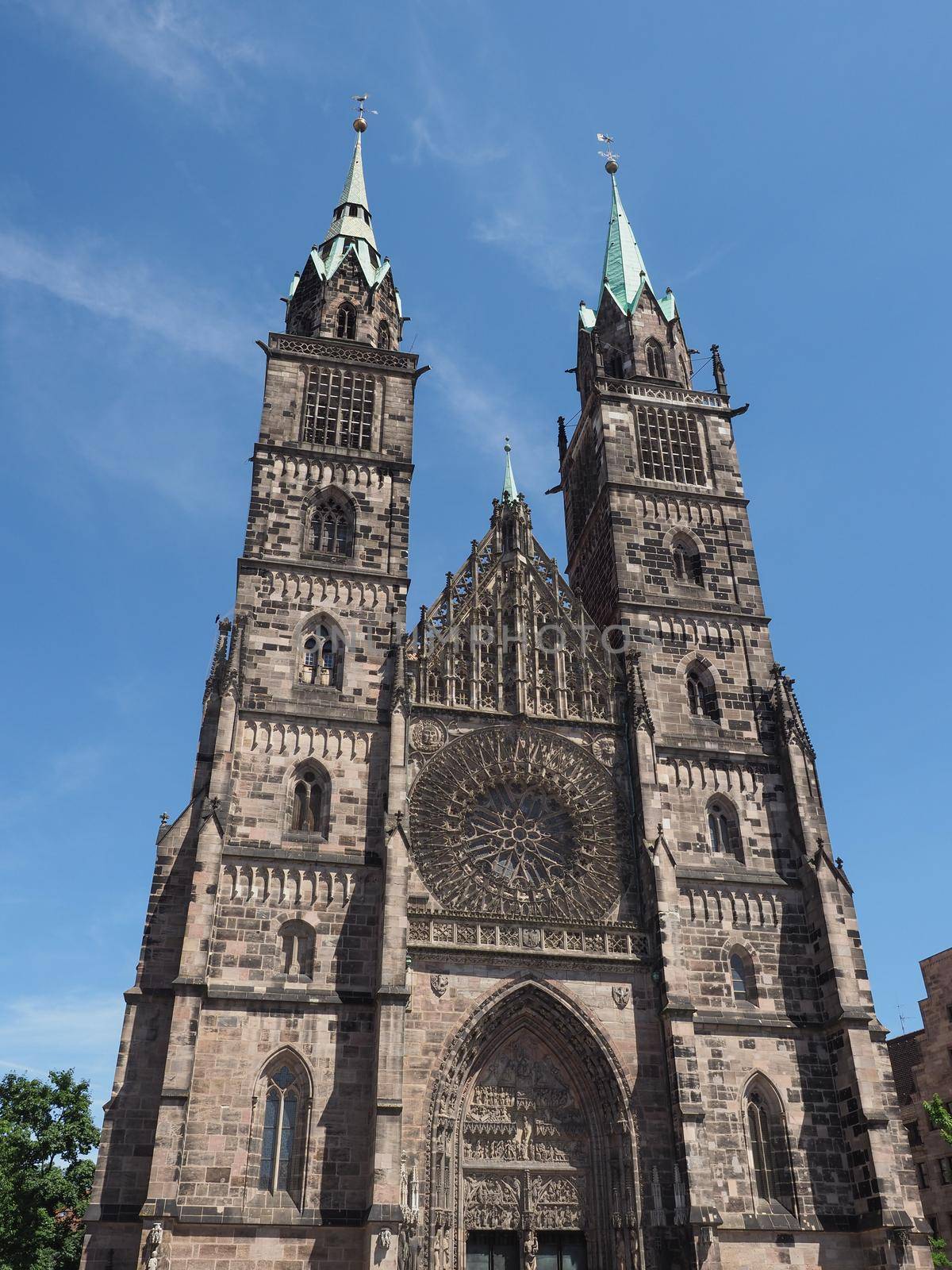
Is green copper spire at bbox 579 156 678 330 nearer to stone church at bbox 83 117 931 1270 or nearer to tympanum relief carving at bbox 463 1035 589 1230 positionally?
stone church at bbox 83 117 931 1270

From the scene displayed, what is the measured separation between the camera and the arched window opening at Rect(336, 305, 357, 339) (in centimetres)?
3647

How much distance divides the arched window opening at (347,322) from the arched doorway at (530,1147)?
21798 millimetres

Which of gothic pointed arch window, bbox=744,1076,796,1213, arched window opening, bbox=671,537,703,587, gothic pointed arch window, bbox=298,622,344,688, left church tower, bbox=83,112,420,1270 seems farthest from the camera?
arched window opening, bbox=671,537,703,587

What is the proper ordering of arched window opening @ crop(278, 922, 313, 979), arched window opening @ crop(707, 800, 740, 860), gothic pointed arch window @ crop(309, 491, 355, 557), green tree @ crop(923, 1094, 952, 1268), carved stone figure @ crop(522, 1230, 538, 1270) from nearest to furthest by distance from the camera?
carved stone figure @ crop(522, 1230, 538, 1270) → arched window opening @ crop(278, 922, 313, 979) → arched window opening @ crop(707, 800, 740, 860) → green tree @ crop(923, 1094, 952, 1268) → gothic pointed arch window @ crop(309, 491, 355, 557)

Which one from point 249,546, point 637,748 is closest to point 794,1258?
point 637,748

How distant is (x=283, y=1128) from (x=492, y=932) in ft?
19.9

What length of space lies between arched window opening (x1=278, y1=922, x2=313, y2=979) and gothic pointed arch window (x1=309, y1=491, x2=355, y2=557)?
10761mm

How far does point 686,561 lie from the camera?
1318 inches

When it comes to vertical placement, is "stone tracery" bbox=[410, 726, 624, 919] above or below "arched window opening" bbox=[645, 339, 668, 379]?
below

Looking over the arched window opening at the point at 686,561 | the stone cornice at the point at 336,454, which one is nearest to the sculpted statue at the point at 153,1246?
the stone cornice at the point at 336,454

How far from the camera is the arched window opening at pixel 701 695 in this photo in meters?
30.8

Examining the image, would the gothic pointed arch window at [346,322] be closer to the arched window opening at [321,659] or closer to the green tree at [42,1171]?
the arched window opening at [321,659]

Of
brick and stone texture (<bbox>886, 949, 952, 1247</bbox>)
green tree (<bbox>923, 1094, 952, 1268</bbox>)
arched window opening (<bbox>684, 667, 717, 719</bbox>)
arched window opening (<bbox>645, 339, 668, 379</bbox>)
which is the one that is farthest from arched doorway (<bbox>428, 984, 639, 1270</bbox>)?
arched window opening (<bbox>645, 339, 668, 379</bbox>)

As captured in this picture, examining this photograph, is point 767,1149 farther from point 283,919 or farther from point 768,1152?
point 283,919
